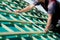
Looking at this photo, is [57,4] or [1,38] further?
[57,4]

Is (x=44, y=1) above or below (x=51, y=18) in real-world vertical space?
above

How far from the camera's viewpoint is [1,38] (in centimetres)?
345

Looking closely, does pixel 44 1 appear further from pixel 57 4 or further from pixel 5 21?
pixel 5 21

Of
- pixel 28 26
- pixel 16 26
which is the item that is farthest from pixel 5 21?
pixel 28 26

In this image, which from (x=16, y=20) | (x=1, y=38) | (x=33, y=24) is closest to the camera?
(x=1, y=38)

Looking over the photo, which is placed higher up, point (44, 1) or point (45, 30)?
point (44, 1)

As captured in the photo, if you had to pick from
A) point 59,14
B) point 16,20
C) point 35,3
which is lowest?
point 16,20

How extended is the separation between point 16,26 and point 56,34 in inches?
49.8

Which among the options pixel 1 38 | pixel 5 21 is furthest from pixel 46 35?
pixel 1 38

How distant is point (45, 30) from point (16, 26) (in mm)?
766

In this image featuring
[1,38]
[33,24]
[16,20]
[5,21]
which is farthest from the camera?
[33,24]

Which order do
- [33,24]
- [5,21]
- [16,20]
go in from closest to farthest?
[5,21]
[16,20]
[33,24]

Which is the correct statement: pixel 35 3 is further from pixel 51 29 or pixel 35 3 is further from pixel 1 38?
pixel 1 38

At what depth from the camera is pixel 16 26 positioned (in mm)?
4316
